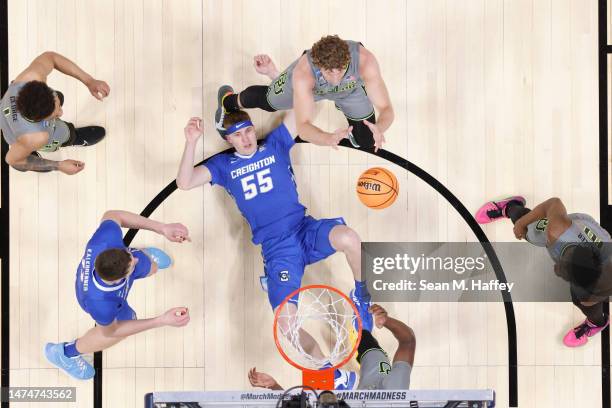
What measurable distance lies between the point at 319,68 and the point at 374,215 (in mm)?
1726

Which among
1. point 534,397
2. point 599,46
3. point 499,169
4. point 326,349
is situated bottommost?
point 534,397

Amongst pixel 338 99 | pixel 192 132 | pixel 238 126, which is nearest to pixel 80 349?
pixel 192 132

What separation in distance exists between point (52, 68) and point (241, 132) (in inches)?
62.7

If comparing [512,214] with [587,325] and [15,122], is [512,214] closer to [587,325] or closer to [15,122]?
[587,325]

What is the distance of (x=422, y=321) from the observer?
5707 millimetres

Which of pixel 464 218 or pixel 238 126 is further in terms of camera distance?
pixel 464 218

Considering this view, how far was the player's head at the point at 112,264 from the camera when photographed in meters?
4.51

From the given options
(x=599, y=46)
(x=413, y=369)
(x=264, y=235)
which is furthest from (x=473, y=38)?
(x=413, y=369)

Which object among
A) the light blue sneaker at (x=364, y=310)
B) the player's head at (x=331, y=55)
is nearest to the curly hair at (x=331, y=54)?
the player's head at (x=331, y=55)

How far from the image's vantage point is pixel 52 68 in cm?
506

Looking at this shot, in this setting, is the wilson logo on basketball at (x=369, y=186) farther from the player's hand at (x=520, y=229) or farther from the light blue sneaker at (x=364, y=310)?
the player's hand at (x=520, y=229)

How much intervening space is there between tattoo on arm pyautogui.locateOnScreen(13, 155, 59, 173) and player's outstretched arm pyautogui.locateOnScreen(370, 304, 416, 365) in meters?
3.01

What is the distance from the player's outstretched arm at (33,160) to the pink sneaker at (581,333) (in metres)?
4.58

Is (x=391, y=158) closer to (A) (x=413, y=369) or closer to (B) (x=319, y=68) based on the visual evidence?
(B) (x=319, y=68)
